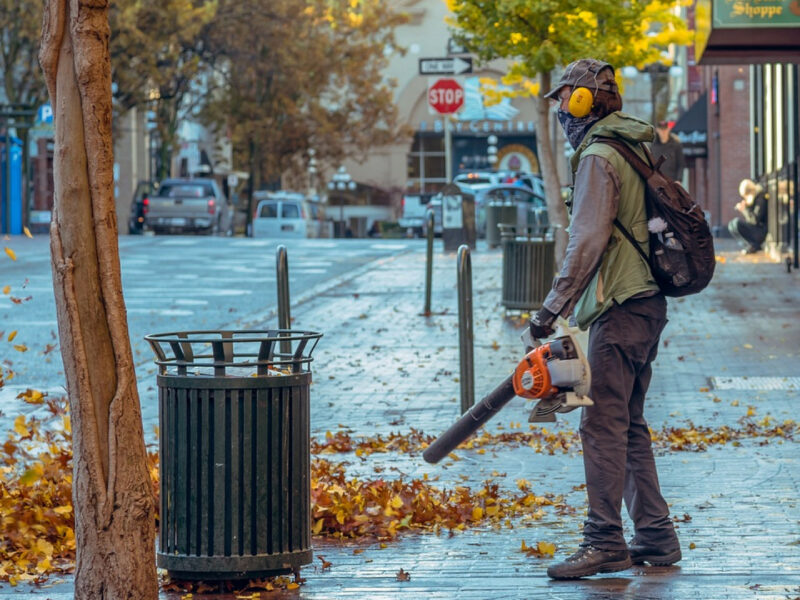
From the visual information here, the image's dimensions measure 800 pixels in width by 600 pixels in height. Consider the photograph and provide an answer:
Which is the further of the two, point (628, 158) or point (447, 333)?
point (447, 333)

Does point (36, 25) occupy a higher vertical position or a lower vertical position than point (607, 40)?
higher

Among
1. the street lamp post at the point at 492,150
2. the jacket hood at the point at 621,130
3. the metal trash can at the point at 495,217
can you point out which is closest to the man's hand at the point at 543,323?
the jacket hood at the point at 621,130

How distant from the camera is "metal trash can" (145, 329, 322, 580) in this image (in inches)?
202

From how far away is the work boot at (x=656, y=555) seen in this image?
5.74 metres

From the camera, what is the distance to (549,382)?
5410mm

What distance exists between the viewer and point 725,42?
61.1 feet

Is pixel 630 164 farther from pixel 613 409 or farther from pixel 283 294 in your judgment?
pixel 283 294

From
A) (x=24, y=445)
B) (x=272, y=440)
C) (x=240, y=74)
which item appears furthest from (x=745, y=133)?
(x=272, y=440)

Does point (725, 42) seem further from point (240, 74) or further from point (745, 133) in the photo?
point (240, 74)

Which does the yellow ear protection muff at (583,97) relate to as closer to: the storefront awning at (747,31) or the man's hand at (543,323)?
the man's hand at (543,323)

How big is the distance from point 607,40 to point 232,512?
1489 centimetres

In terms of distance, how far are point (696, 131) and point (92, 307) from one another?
1744 inches

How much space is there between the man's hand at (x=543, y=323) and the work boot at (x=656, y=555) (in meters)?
0.91

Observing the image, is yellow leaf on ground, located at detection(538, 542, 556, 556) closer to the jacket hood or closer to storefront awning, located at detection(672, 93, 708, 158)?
the jacket hood
